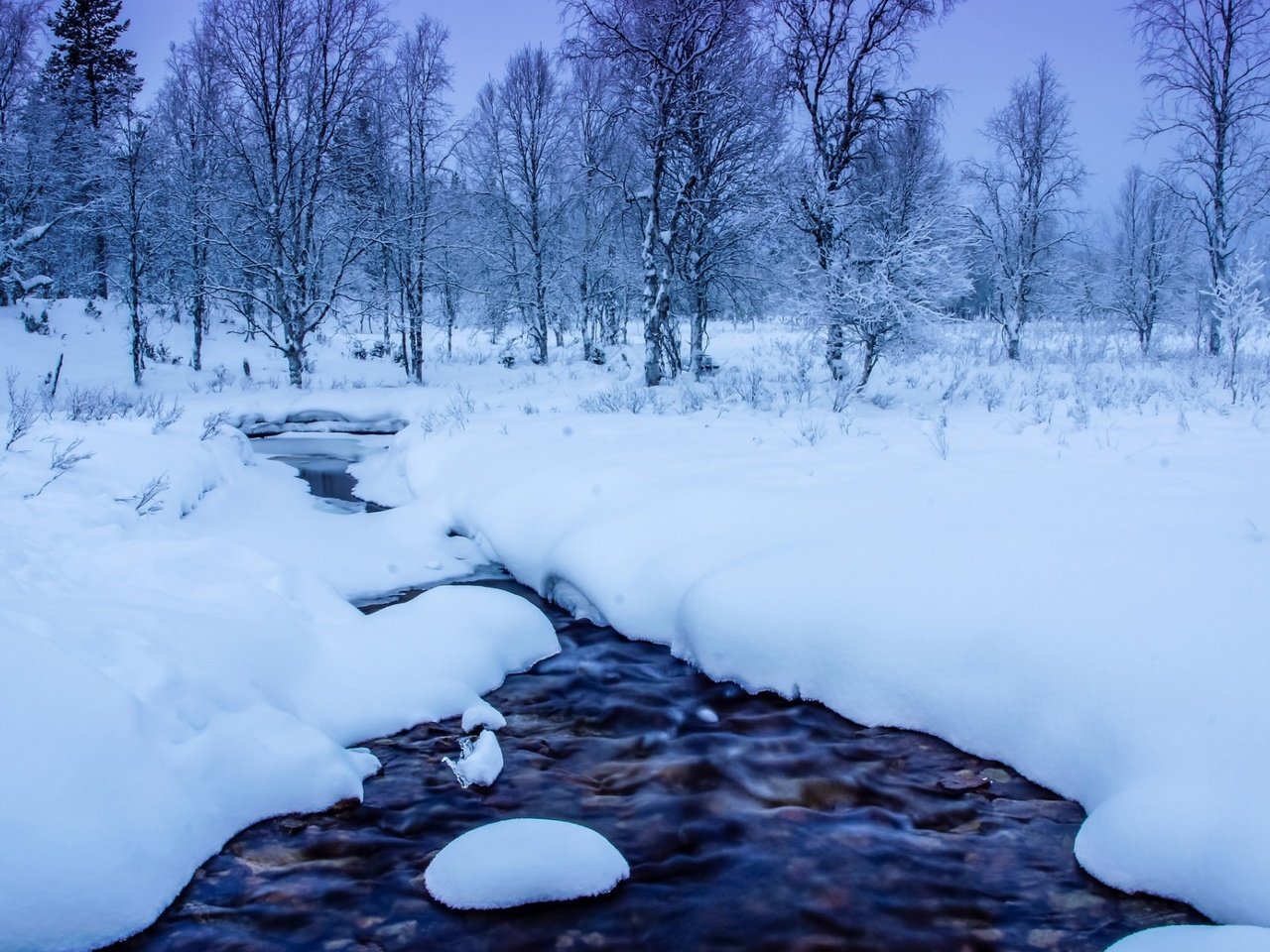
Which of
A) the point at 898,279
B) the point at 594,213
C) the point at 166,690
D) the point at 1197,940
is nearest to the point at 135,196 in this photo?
the point at 594,213

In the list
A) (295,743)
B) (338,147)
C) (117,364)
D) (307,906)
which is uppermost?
(338,147)

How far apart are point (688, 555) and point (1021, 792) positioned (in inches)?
88.9

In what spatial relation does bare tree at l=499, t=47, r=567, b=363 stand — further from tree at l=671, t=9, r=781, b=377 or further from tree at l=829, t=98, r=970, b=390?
tree at l=829, t=98, r=970, b=390

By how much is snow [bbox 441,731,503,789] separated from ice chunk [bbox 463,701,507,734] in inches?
11.1

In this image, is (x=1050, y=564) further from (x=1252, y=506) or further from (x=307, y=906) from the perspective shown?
(x=307, y=906)

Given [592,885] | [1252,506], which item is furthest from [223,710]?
[1252,506]

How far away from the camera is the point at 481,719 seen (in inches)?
142

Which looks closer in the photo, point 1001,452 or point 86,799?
point 86,799

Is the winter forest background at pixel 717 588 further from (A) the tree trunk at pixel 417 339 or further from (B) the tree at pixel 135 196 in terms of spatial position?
(B) the tree at pixel 135 196

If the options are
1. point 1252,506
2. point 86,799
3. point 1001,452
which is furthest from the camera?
point 1001,452

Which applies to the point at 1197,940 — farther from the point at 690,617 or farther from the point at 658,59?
the point at 658,59

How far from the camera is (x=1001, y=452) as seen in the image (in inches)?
250

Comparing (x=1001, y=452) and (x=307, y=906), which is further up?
(x=1001, y=452)

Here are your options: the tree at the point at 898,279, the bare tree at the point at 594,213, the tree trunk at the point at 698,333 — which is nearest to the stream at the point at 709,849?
the tree at the point at 898,279
